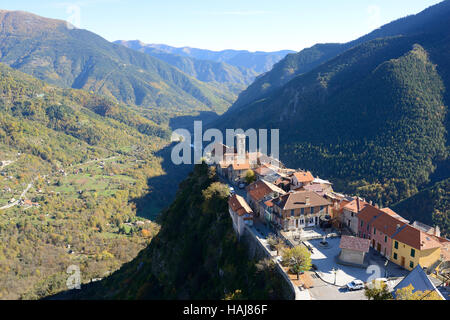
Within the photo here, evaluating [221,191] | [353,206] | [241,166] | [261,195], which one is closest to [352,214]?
[353,206]

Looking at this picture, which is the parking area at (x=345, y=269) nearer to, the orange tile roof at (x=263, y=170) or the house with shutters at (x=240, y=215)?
the house with shutters at (x=240, y=215)

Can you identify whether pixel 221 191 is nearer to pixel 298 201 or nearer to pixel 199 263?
pixel 199 263

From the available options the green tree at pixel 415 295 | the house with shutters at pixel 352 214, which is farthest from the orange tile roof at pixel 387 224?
the green tree at pixel 415 295

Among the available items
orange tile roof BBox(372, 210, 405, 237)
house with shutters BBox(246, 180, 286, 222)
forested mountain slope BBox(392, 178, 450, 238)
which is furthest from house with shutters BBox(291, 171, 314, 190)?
forested mountain slope BBox(392, 178, 450, 238)

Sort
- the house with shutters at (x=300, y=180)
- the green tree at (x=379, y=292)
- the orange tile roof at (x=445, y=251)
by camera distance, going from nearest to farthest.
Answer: the green tree at (x=379, y=292)
the orange tile roof at (x=445, y=251)
the house with shutters at (x=300, y=180)

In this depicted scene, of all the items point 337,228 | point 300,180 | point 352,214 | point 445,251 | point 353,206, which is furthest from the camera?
point 300,180

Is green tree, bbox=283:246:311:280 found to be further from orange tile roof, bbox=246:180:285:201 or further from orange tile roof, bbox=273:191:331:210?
orange tile roof, bbox=246:180:285:201

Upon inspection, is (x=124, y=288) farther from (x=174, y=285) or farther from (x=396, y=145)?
(x=396, y=145)
